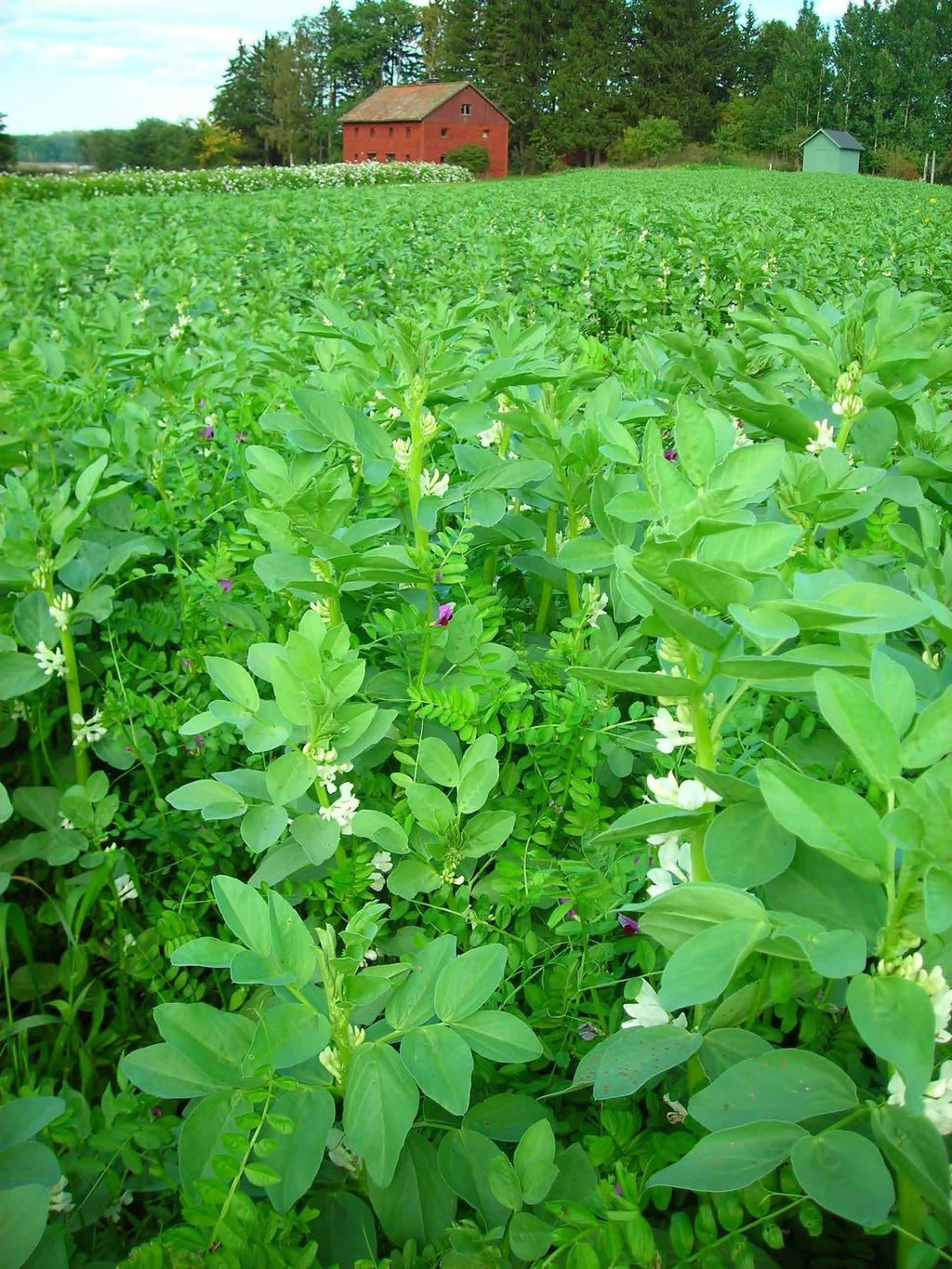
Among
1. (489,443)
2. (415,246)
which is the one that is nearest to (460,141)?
(415,246)

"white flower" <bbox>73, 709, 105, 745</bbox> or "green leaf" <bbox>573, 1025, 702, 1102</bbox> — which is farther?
"white flower" <bbox>73, 709, 105, 745</bbox>

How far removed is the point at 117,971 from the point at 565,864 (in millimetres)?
956

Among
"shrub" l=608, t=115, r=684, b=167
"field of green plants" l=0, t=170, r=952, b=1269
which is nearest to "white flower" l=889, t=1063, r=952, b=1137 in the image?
"field of green plants" l=0, t=170, r=952, b=1269

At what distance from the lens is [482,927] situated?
1.27 meters

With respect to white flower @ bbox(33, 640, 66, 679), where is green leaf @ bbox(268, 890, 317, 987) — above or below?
below

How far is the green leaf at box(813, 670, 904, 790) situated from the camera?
76 centimetres

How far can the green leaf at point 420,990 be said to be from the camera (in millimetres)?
998

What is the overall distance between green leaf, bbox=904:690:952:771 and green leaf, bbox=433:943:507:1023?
18.1 inches

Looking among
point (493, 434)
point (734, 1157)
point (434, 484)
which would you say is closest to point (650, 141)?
point (493, 434)

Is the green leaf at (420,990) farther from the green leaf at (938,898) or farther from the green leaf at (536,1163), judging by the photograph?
the green leaf at (938,898)

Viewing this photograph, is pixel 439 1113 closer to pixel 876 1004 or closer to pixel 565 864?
pixel 565 864

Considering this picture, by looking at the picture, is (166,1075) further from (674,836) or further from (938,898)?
(938,898)

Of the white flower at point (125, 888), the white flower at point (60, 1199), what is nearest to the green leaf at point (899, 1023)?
the white flower at point (60, 1199)

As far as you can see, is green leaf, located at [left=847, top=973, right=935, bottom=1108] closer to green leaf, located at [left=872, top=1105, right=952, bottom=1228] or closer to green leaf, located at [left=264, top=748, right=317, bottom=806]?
green leaf, located at [left=872, top=1105, right=952, bottom=1228]
